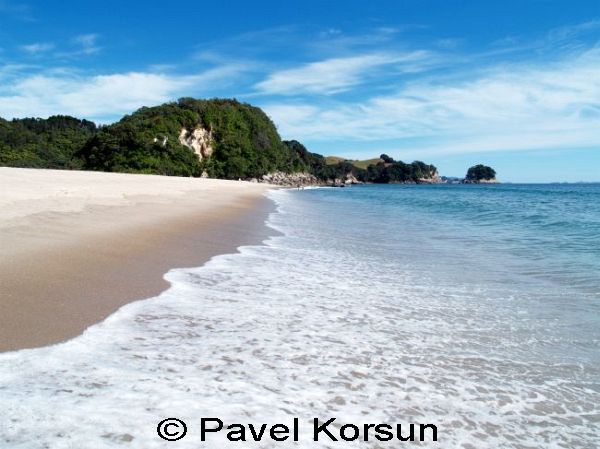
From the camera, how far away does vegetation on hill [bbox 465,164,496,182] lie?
604 ft

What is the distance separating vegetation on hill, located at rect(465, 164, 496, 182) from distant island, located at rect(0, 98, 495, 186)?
297ft

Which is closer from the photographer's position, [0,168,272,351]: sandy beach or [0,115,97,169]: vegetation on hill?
[0,168,272,351]: sandy beach

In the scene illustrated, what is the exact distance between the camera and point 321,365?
11.0 ft

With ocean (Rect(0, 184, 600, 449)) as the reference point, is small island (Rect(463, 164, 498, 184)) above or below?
above

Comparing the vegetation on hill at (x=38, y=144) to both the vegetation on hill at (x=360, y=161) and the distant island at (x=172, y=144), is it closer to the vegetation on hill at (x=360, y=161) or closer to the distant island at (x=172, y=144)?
the distant island at (x=172, y=144)

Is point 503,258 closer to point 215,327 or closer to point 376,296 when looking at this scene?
point 376,296

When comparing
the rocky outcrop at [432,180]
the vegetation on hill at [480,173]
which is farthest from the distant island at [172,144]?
the vegetation on hill at [480,173]

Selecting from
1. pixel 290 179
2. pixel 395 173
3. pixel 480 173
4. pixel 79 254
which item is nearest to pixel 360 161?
pixel 395 173

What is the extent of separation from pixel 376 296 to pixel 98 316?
10.2 feet

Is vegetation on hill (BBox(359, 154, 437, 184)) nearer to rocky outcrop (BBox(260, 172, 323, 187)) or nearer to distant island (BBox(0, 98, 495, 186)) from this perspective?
distant island (BBox(0, 98, 495, 186))

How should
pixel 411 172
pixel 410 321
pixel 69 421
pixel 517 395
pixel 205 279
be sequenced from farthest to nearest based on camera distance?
pixel 411 172 < pixel 205 279 < pixel 410 321 < pixel 517 395 < pixel 69 421

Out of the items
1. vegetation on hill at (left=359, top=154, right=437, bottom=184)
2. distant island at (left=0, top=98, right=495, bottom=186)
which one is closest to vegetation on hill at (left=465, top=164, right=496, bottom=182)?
vegetation on hill at (left=359, top=154, right=437, bottom=184)

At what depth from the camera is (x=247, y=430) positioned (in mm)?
2486

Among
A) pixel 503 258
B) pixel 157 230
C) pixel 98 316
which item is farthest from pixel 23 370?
pixel 503 258
